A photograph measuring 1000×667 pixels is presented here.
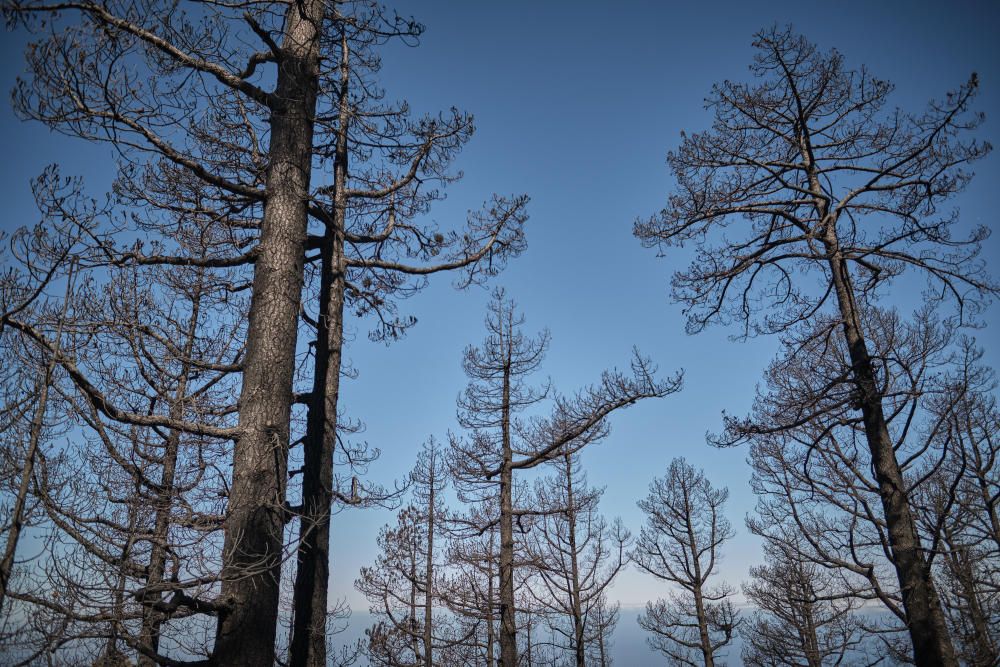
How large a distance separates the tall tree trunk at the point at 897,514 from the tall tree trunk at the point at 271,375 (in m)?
4.96

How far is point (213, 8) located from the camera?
13.0ft

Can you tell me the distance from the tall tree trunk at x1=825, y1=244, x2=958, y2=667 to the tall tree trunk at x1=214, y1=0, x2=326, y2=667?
496 centimetres

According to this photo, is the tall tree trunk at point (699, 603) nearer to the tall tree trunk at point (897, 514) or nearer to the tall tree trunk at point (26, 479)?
the tall tree trunk at point (897, 514)

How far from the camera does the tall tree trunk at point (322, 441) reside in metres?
4.43

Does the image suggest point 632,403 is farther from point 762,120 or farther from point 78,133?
point 78,133

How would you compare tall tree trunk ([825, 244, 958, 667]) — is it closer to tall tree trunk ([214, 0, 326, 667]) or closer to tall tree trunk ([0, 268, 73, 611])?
tall tree trunk ([214, 0, 326, 667])

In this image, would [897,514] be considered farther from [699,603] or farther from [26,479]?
[699,603]

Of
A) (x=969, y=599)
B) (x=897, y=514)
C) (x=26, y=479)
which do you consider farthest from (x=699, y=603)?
(x=26, y=479)

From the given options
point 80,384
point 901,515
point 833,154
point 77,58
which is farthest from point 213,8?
point 901,515

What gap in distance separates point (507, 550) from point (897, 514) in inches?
245

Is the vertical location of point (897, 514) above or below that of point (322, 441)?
below

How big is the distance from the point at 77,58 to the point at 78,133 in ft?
1.51

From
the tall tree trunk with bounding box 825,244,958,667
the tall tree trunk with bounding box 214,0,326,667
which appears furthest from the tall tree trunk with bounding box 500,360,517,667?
the tall tree trunk with bounding box 214,0,326,667

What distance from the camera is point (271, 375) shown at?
3.53 metres
